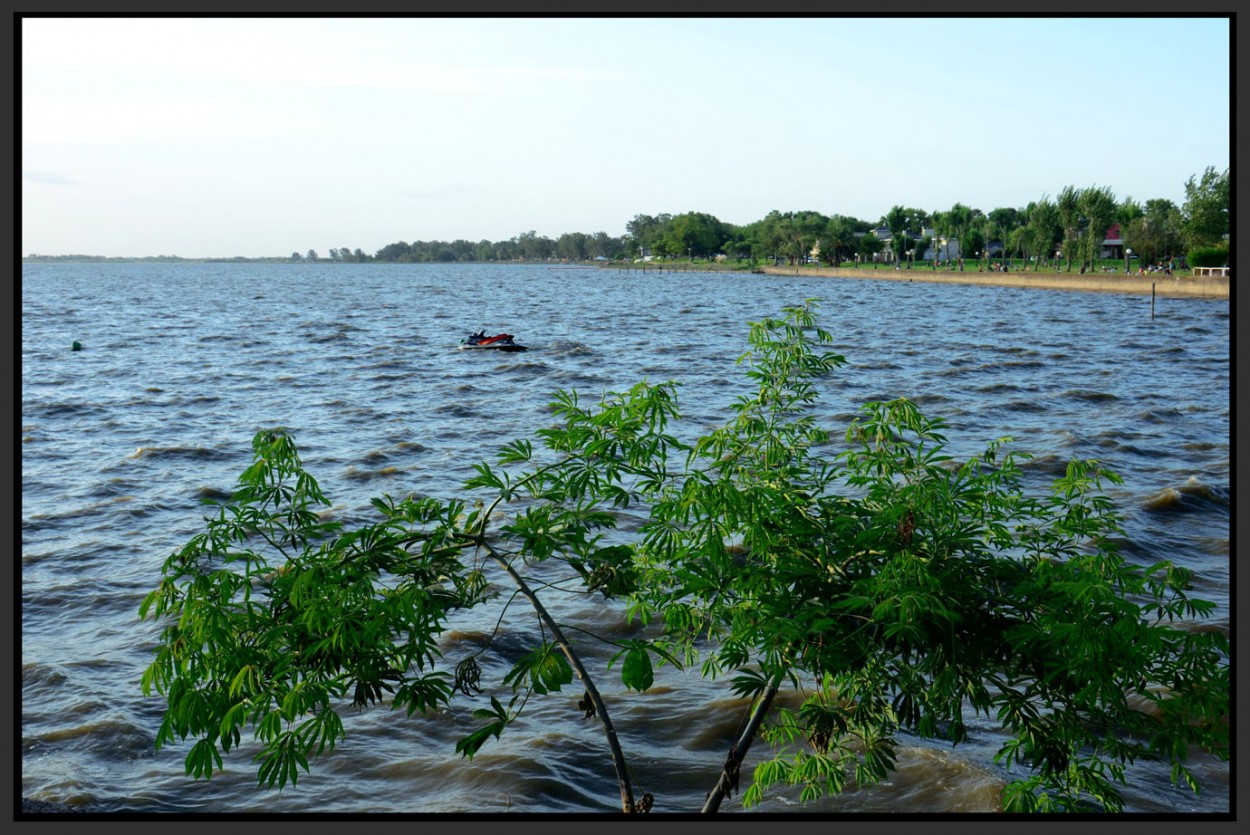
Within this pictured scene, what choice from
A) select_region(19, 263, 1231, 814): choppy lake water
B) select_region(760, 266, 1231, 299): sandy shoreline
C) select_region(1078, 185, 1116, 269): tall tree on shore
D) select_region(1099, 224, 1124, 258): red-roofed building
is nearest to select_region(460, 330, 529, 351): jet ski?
select_region(19, 263, 1231, 814): choppy lake water

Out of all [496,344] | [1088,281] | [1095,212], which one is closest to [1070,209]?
[1095,212]

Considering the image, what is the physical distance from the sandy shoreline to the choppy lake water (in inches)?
343

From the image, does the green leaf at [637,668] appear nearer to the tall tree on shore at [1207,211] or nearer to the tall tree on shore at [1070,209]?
the tall tree on shore at [1207,211]

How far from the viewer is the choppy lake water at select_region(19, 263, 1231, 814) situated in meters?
9.73

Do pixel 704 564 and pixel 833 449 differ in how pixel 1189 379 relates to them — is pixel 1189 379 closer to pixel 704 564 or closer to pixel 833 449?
pixel 833 449

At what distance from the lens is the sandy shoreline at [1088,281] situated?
8394 cm

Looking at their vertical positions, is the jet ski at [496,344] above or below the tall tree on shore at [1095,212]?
below

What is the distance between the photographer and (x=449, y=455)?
24844 millimetres

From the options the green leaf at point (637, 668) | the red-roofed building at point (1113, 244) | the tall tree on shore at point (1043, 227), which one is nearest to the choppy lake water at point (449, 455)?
the green leaf at point (637, 668)

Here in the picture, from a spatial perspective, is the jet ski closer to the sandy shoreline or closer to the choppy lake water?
the choppy lake water

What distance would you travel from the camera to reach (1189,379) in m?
39.2

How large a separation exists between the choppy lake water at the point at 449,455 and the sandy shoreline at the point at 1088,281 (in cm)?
871

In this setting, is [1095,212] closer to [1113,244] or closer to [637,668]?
[1113,244]

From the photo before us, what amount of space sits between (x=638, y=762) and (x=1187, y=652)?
249 inches
